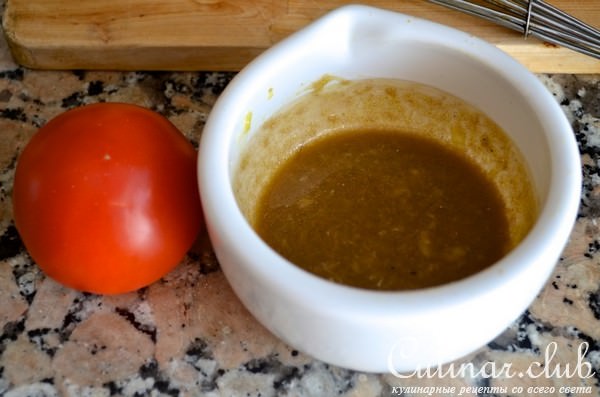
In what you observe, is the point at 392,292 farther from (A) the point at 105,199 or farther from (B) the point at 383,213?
(A) the point at 105,199

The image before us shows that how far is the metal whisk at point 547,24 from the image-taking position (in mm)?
1219

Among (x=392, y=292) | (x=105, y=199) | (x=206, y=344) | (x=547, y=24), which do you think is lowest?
(x=206, y=344)

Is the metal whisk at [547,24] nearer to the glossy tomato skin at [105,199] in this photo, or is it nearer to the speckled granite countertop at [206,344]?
the speckled granite countertop at [206,344]

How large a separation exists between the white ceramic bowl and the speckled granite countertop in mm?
70

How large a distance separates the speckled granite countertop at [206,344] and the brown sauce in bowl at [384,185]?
11 cm

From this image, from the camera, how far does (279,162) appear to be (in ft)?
3.67

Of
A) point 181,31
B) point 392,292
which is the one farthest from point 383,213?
point 181,31

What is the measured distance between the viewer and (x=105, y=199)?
3.08 ft

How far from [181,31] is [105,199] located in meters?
0.43

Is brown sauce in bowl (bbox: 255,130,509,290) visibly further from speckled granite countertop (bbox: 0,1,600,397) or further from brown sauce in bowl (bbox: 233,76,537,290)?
speckled granite countertop (bbox: 0,1,600,397)

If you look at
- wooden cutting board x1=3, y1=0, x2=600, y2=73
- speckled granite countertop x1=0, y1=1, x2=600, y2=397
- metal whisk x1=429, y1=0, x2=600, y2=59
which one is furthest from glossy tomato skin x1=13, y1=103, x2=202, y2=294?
metal whisk x1=429, y1=0, x2=600, y2=59

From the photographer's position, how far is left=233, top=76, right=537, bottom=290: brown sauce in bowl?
3.25 ft

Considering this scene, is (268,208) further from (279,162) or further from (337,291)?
Result: (337,291)

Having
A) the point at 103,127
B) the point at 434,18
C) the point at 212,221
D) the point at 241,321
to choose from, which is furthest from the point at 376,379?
the point at 434,18
